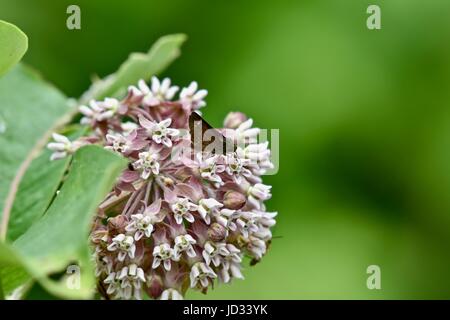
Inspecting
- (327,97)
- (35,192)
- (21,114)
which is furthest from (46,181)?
(327,97)

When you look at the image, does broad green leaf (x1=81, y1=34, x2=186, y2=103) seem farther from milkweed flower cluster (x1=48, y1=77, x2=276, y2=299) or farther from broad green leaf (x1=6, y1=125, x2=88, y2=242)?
milkweed flower cluster (x1=48, y1=77, x2=276, y2=299)

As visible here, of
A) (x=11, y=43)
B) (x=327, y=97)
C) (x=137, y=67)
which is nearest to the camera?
(x=11, y=43)

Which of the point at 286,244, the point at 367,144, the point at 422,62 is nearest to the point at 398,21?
the point at 422,62

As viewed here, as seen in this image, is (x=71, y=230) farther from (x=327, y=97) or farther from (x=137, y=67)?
(x=327, y=97)

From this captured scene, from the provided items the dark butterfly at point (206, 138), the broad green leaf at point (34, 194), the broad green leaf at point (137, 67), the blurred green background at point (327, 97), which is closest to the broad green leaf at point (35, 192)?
the broad green leaf at point (34, 194)

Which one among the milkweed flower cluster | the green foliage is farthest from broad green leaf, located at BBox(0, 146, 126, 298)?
the milkweed flower cluster

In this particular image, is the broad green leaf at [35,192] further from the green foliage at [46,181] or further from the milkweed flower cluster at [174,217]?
the milkweed flower cluster at [174,217]

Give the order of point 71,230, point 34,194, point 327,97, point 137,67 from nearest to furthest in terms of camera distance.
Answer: point 71,230, point 34,194, point 137,67, point 327,97
